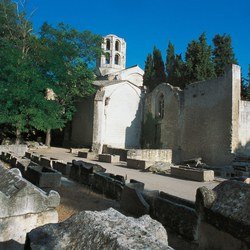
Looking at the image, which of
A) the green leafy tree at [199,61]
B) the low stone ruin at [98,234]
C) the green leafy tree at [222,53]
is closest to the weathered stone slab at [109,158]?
the green leafy tree at [199,61]

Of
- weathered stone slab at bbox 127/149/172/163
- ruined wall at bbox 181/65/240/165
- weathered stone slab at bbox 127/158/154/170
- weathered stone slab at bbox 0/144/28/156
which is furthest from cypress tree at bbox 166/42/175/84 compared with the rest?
weathered stone slab at bbox 0/144/28/156

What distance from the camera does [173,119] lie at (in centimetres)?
2847

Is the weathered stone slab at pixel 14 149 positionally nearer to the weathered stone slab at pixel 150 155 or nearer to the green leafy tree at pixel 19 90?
the green leafy tree at pixel 19 90

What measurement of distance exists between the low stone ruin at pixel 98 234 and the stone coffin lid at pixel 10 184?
5.25 feet

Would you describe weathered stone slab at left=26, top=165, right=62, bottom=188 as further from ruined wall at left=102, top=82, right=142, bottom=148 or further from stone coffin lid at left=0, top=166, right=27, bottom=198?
ruined wall at left=102, top=82, right=142, bottom=148

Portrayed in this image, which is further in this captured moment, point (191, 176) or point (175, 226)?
point (191, 176)

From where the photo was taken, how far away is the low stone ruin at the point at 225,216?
9.87 feet

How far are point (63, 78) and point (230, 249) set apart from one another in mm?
24861

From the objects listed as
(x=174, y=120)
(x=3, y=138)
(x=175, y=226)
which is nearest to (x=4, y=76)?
(x=3, y=138)

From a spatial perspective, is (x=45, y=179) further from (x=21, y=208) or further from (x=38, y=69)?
(x=38, y=69)

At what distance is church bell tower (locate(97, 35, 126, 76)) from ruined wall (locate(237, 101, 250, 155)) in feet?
89.9

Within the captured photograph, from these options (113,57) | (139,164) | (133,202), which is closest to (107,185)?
(133,202)

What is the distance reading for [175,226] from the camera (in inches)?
218

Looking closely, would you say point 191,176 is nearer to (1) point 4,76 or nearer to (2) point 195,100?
(2) point 195,100
